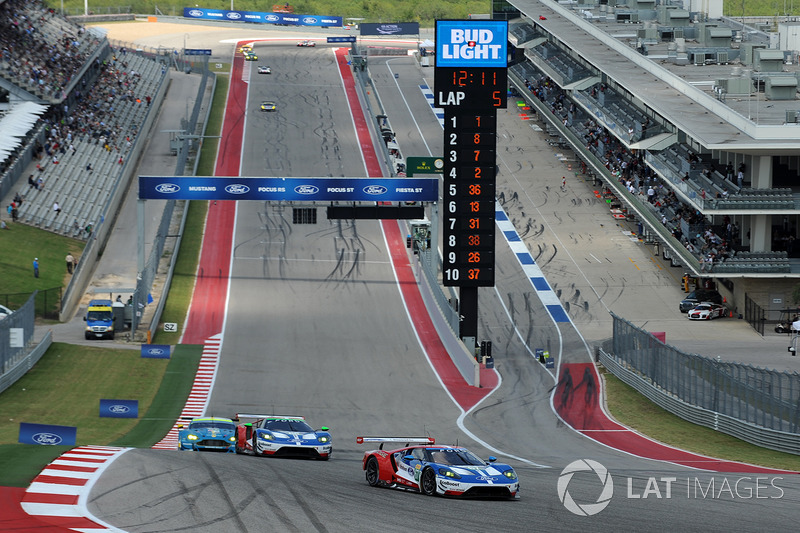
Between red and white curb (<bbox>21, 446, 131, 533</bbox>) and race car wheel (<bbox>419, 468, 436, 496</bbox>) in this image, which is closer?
red and white curb (<bbox>21, 446, 131, 533</bbox>)

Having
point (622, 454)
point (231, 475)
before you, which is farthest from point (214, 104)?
point (231, 475)

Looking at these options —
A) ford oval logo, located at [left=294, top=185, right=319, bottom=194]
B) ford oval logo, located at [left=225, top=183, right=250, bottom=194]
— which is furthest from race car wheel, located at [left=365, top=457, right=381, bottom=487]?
ford oval logo, located at [left=225, top=183, right=250, bottom=194]

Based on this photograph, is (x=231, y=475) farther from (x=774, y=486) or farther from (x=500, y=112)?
(x=500, y=112)

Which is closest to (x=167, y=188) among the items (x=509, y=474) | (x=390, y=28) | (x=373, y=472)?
(x=373, y=472)

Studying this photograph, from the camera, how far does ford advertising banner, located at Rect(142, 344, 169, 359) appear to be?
58062 mm

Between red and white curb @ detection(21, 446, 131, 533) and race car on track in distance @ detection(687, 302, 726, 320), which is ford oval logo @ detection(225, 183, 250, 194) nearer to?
race car on track in distance @ detection(687, 302, 726, 320)

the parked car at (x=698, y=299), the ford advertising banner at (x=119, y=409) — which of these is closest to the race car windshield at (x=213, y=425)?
the ford advertising banner at (x=119, y=409)

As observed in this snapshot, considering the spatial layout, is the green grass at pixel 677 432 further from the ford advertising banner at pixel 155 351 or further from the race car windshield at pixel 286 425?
the ford advertising banner at pixel 155 351

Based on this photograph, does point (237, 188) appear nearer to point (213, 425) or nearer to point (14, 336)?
point (14, 336)

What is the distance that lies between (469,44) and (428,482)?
2890 cm

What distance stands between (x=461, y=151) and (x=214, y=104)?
6481cm

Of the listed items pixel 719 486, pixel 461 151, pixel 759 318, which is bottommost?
pixel 759 318

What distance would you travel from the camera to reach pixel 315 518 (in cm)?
2650

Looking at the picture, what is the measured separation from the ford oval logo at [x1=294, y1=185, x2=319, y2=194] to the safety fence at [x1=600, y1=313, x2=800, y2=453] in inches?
780
